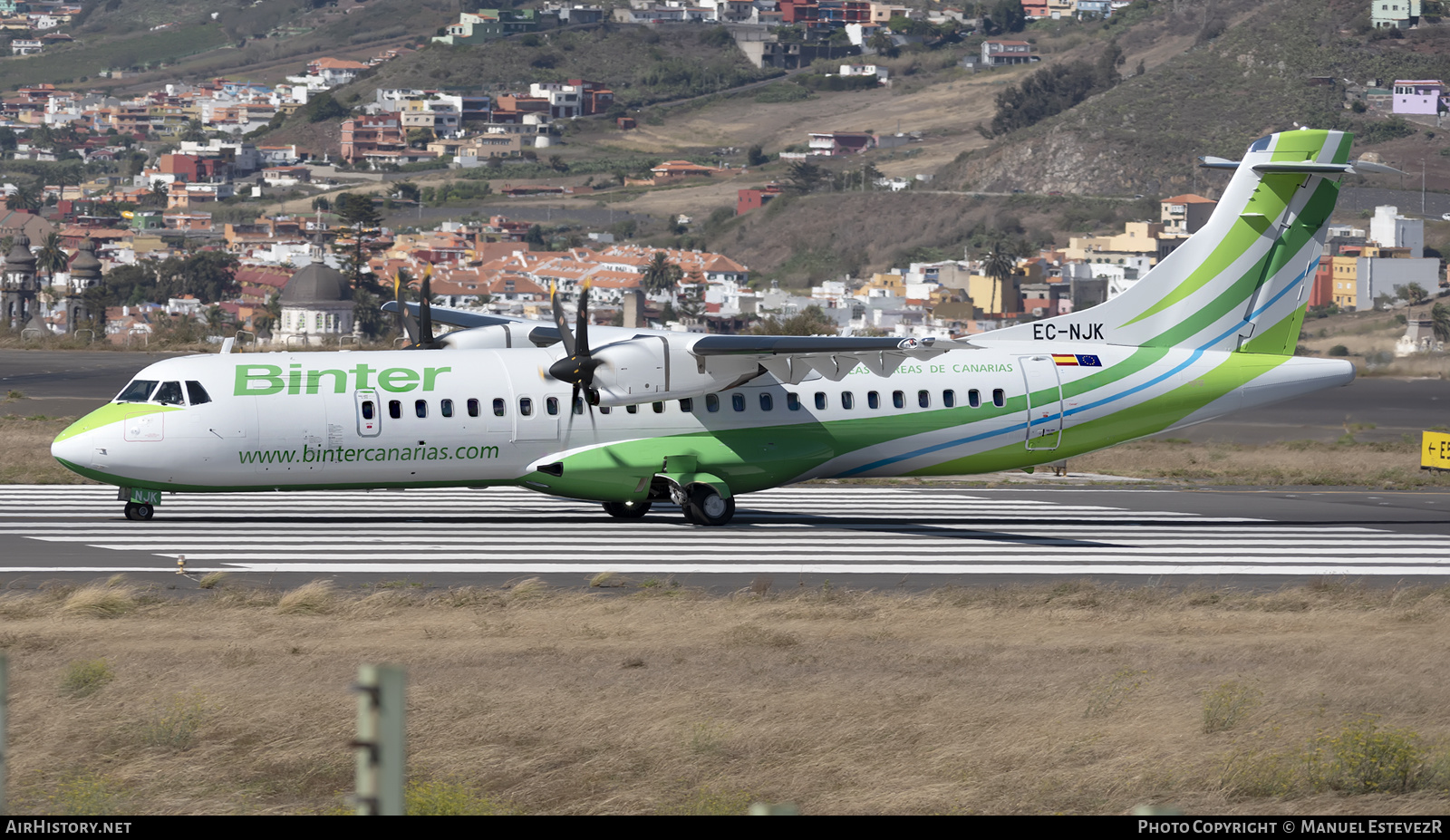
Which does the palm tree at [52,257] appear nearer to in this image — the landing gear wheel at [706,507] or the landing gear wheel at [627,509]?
the landing gear wheel at [627,509]

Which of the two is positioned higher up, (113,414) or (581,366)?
(581,366)

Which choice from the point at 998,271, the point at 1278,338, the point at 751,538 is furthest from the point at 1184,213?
the point at 751,538

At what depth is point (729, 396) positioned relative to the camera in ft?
90.5

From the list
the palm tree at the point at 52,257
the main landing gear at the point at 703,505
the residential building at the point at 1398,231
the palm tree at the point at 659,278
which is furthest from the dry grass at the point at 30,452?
the residential building at the point at 1398,231

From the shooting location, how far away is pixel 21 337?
255 feet

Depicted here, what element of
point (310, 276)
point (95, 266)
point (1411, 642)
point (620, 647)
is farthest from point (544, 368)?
point (95, 266)

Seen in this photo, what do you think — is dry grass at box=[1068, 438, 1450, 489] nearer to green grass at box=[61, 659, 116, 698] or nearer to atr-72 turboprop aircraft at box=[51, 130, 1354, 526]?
atr-72 turboprop aircraft at box=[51, 130, 1354, 526]

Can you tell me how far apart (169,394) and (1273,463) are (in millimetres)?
30593

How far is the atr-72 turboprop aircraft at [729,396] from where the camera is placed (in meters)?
25.3

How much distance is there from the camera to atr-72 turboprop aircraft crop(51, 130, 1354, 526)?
25328 millimetres

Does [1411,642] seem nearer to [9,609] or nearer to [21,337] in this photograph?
[9,609]

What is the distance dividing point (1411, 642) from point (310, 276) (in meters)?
103

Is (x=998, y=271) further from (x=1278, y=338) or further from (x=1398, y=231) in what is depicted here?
(x=1278, y=338)

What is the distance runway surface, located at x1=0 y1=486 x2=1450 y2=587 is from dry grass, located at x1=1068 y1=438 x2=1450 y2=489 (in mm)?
4059
